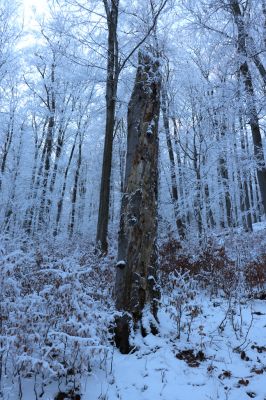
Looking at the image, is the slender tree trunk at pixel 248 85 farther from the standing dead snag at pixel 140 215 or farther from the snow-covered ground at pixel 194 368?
the snow-covered ground at pixel 194 368

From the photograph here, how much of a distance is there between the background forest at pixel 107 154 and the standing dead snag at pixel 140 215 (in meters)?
0.31

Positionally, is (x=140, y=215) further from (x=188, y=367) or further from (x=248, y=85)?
(x=248, y=85)

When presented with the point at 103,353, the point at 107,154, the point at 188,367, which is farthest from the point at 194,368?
the point at 107,154

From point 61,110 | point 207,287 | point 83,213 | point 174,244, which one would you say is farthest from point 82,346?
point 83,213

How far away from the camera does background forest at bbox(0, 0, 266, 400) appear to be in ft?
10.8

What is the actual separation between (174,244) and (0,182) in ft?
38.7

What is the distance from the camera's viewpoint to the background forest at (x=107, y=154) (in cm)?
329

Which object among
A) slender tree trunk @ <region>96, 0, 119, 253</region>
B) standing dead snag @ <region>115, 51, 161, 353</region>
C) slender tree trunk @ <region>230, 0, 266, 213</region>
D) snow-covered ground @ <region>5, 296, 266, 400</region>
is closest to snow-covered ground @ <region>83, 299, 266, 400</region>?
snow-covered ground @ <region>5, 296, 266, 400</region>

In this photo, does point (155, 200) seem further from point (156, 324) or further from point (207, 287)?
point (207, 287)

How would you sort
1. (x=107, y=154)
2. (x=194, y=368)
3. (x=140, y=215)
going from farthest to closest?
(x=107, y=154), (x=140, y=215), (x=194, y=368)

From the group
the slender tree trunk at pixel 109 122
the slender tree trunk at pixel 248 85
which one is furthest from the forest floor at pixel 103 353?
the slender tree trunk at pixel 248 85

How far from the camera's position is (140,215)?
434 cm

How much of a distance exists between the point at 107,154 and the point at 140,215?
17.9ft

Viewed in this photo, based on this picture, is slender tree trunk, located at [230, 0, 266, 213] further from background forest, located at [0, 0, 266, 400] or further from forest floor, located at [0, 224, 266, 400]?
forest floor, located at [0, 224, 266, 400]
